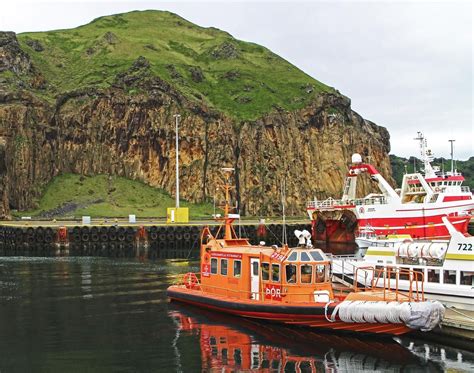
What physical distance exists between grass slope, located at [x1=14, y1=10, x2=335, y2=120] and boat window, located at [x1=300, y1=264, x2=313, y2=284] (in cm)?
11169

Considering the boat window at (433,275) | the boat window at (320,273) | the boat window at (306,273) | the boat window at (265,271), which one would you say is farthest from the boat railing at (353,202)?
the boat window at (306,273)

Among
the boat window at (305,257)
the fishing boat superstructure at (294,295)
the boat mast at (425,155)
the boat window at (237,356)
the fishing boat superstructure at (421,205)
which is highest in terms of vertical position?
the boat mast at (425,155)

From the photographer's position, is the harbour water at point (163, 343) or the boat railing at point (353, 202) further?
the boat railing at point (353, 202)

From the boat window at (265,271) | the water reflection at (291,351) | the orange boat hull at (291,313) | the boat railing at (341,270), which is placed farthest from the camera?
the boat railing at (341,270)

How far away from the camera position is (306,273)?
2838 centimetres

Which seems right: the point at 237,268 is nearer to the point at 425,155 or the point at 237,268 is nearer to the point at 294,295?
the point at 294,295

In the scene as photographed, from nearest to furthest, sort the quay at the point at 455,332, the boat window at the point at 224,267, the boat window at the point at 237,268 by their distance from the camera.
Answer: the quay at the point at 455,332 → the boat window at the point at 237,268 → the boat window at the point at 224,267

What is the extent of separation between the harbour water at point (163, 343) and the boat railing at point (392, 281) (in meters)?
2.17

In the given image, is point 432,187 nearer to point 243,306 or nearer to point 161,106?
point 243,306

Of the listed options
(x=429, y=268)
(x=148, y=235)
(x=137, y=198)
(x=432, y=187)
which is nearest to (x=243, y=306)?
(x=429, y=268)

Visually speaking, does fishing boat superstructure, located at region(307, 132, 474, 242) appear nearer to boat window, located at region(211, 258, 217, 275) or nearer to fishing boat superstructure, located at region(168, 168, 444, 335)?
fishing boat superstructure, located at region(168, 168, 444, 335)

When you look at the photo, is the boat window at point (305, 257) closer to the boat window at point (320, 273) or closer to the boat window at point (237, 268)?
the boat window at point (320, 273)

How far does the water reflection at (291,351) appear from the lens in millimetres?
22562

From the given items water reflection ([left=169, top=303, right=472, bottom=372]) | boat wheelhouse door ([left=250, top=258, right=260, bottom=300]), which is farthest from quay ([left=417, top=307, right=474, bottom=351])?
boat wheelhouse door ([left=250, top=258, right=260, bottom=300])
